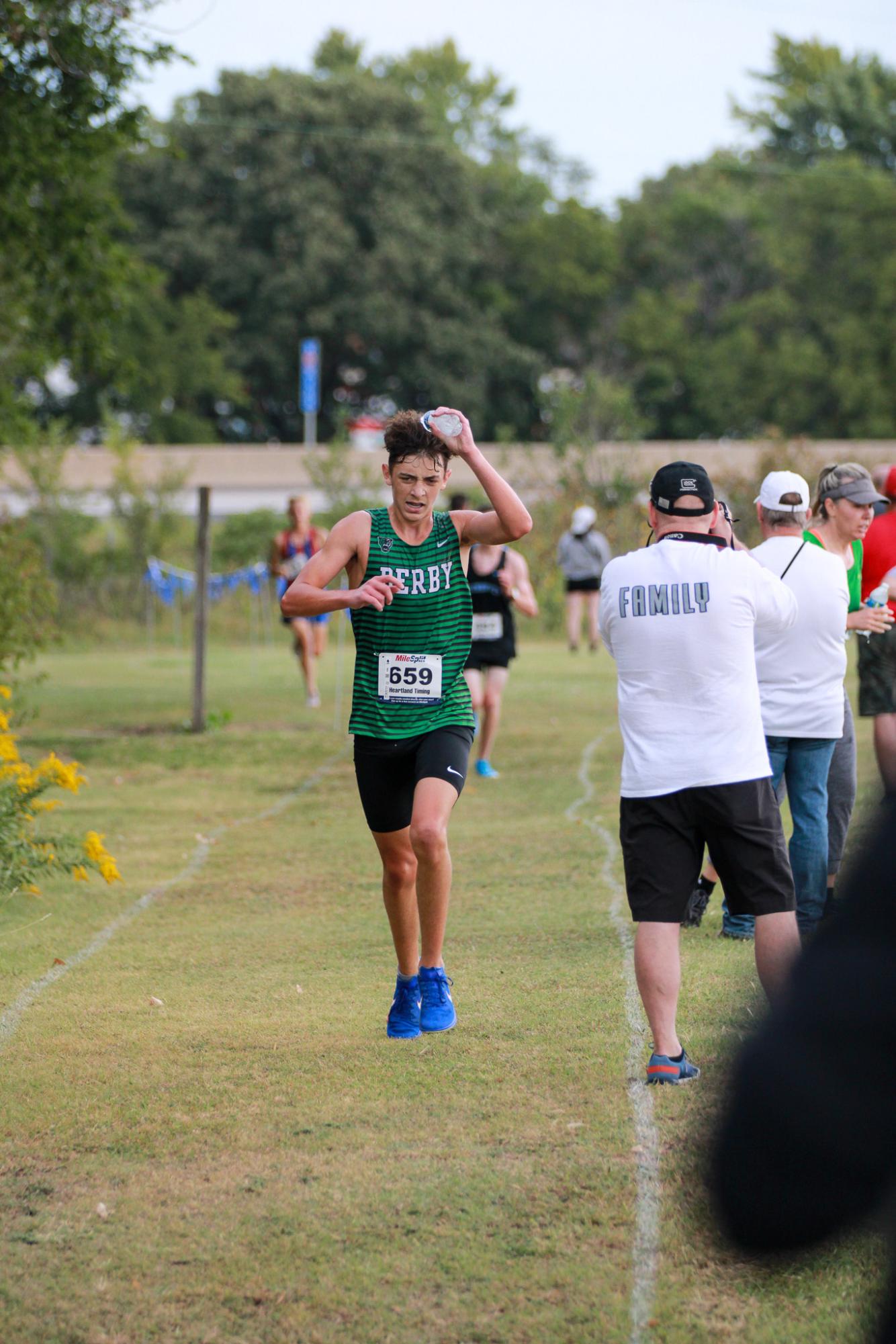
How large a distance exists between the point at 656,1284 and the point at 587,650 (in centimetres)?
2346

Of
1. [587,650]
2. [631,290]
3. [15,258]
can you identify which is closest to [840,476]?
[15,258]

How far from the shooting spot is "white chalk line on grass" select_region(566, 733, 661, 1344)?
345 cm

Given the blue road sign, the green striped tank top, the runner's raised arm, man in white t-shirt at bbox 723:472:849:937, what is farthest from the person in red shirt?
the blue road sign

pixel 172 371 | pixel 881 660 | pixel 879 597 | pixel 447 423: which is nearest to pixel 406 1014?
pixel 447 423

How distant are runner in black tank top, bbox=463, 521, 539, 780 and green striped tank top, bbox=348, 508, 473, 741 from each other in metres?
6.13

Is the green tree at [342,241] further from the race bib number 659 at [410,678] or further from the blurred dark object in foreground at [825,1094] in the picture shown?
the blurred dark object in foreground at [825,1094]

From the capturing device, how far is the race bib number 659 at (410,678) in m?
5.25

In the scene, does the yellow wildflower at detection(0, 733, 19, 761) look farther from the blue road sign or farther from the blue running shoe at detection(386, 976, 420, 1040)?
the blue road sign

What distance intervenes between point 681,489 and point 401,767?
1360 mm

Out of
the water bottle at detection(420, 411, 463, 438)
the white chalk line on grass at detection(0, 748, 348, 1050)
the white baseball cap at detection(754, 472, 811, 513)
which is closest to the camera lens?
the water bottle at detection(420, 411, 463, 438)

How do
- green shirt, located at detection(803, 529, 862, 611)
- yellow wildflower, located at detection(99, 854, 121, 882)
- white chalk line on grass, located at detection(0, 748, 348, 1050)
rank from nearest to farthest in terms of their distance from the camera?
white chalk line on grass, located at detection(0, 748, 348, 1050)
yellow wildflower, located at detection(99, 854, 121, 882)
green shirt, located at detection(803, 529, 862, 611)

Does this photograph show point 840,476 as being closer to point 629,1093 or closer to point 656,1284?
point 629,1093

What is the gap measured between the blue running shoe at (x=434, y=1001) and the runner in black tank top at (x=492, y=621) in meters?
6.01

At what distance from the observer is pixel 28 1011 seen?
19.7 ft
